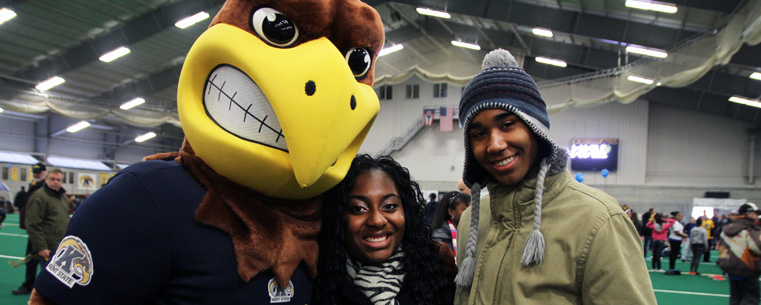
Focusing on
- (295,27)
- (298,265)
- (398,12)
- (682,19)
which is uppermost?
(398,12)

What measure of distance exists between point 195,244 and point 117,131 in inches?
1161

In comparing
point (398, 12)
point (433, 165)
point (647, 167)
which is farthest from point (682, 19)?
point (433, 165)

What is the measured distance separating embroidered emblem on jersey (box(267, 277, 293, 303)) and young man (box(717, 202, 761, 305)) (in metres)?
6.72

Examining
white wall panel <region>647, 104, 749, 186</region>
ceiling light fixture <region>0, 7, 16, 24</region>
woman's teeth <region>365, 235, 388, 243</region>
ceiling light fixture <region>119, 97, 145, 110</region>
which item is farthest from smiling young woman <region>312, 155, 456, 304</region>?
white wall panel <region>647, 104, 749, 186</region>

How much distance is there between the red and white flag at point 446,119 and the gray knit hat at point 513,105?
65.3 ft

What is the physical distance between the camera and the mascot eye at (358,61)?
5.27 feet

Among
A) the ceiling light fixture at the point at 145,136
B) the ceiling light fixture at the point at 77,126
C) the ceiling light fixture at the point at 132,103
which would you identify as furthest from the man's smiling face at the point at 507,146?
the ceiling light fixture at the point at 145,136

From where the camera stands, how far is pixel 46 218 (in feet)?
17.9

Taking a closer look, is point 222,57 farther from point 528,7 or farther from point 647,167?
Answer: point 647,167

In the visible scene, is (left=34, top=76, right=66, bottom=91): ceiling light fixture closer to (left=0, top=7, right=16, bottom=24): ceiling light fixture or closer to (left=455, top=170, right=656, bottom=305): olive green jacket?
(left=0, top=7, right=16, bottom=24): ceiling light fixture

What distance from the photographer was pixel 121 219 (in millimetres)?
1195

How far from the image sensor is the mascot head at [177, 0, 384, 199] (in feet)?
4.19

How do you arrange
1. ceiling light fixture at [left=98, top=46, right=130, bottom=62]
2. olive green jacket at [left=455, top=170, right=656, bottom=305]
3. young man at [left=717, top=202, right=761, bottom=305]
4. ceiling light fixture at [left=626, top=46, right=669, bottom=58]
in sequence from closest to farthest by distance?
olive green jacket at [left=455, top=170, right=656, bottom=305] < young man at [left=717, top=202, right=761, bottom=305] < ceiling light fixture at [left=626, top=46, right=669, bottom=58] < ceiling light fixture at [left=98, top=46, right=130, bottom=62]

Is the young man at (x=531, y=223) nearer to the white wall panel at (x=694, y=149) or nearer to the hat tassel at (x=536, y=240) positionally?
the hat tassel at (x=536, y=240)
